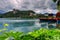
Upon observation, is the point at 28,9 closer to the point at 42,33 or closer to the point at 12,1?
the point at 12,1

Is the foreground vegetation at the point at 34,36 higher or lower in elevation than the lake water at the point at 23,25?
higher

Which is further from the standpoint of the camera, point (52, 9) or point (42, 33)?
point (52, 9)

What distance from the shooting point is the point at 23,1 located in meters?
17.0

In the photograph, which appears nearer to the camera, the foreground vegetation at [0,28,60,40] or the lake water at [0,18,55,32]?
the foreground vegetation at [0,28,60,40]

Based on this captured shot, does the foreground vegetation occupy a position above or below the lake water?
above

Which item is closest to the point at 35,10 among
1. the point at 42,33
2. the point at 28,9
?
the point at 28,9

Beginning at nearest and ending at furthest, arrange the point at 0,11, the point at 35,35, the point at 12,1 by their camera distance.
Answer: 1. the point at 35,35
2. the point at 0,11
3. the point at 12,1

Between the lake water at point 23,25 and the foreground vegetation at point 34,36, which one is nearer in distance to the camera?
the foreground vegetation at point 34,36

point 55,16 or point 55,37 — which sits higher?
point 55,37

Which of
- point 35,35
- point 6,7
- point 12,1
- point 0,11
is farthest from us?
point 12,1

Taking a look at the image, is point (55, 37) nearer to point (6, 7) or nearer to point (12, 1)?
point (6, 7)

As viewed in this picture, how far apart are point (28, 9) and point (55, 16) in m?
2.72

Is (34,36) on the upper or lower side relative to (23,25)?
upper

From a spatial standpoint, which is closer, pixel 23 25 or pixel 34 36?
pixel 34 36
